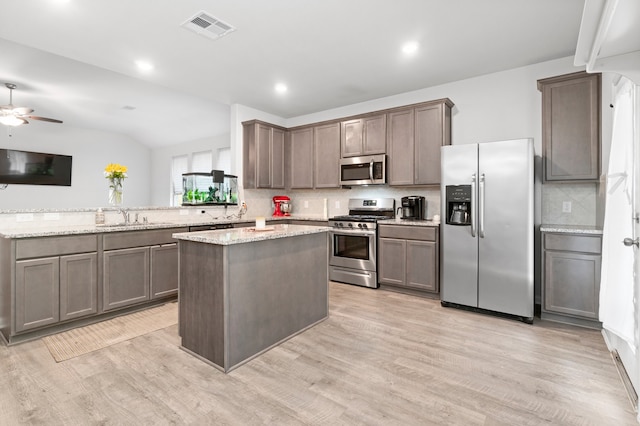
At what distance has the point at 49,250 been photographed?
9.04ft

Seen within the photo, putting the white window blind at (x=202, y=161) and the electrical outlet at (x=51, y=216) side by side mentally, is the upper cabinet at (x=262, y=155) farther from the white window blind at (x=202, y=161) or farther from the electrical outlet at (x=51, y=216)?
the white window blind at (x=202, y=161)

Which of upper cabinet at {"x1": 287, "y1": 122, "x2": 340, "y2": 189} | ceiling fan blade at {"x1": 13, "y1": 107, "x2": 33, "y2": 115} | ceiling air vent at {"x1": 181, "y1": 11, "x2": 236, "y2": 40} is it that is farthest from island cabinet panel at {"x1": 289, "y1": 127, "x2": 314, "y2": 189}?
ceiling fan blade at {"x1": 13, "y1": 107, "x2": 33, "y2": 115}

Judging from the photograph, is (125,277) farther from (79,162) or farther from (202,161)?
(79,162)

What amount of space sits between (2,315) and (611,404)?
178 inches

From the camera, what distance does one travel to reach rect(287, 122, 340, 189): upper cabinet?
5098 mm

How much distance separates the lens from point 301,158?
550cm

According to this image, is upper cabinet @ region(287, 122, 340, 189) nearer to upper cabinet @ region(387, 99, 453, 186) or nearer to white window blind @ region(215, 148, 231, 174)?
upper cabinet @ region(387, 99, 453, 186)

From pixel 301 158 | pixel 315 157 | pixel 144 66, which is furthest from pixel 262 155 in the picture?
pixel 144 66

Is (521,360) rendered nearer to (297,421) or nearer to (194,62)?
(297,421)

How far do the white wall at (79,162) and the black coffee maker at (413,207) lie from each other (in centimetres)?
697

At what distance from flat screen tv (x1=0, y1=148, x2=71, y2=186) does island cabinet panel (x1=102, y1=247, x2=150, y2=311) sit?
5113mm

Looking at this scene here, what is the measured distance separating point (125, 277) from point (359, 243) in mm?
2799

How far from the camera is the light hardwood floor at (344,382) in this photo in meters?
1.73

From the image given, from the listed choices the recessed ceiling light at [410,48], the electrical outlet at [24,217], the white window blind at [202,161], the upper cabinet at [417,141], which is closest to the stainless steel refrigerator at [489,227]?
the upper cabinet at [417,141]
